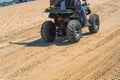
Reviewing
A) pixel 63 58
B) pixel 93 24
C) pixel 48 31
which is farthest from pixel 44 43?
pixel 63 58

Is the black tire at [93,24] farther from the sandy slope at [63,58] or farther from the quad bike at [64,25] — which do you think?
the quad bike at [64,25]

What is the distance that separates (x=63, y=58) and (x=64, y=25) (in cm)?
227

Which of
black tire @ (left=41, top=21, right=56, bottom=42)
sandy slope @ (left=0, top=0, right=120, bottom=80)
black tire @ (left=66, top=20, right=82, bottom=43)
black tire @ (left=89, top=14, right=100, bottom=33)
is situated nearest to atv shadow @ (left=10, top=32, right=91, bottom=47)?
sandy slope @ (left=0, top=0, right=120, bottom=80)

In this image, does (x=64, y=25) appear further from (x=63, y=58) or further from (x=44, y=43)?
(x=63, y=58)

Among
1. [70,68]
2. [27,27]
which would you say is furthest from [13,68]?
[27,27]

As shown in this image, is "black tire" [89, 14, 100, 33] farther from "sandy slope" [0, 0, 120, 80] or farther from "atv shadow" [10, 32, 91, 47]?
"atv shadow" [10, 32, 91, 47]

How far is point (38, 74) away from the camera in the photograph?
26.3 ft

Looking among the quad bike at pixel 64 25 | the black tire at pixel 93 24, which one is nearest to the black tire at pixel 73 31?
the quad bike at pixel 64 25

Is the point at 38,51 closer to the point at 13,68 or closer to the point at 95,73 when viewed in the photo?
the point at 13,68

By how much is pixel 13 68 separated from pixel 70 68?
62.3 inches

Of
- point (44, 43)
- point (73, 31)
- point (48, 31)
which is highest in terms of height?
point (73, 31)

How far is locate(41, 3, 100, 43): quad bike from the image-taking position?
10570 mm

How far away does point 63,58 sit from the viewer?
9211 millimetres

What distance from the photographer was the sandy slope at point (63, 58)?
25.6 feet
